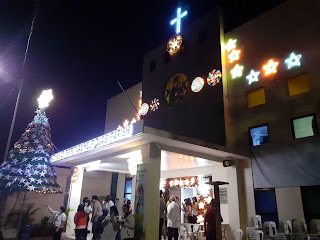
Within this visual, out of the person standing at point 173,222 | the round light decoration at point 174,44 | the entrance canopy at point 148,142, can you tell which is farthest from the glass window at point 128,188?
the person standing at point 173,222

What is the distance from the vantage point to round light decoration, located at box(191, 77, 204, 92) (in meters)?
13.9

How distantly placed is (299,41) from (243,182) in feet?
21.9

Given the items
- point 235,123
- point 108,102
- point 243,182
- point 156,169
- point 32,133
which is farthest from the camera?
point 108,102

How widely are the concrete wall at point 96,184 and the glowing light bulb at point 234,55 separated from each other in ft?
43.4

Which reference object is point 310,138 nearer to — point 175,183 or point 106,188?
point 175,183

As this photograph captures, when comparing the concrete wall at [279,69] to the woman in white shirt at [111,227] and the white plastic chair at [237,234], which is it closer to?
the white plastic chair at [237,234]

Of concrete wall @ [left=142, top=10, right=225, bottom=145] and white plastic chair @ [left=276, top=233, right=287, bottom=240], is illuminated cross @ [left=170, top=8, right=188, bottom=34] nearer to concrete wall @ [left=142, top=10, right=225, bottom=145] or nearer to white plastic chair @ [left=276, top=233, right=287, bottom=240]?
concrete wall @ [left=142, top=10, right=225, bottom=145]

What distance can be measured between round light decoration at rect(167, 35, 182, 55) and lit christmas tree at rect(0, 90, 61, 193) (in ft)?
26.3

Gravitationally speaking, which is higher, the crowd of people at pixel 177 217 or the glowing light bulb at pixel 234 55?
the glowing light bulb at pixel 234 55

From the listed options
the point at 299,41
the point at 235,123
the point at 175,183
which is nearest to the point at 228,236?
the point at 175,183

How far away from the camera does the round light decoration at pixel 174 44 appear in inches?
627

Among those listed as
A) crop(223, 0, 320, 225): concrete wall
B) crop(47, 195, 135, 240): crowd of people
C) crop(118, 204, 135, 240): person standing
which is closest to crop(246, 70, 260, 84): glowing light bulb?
crop(223, 0, 320, 225): concrete wall

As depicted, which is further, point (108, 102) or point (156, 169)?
point (108, 102)

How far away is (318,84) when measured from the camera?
31.8ft
